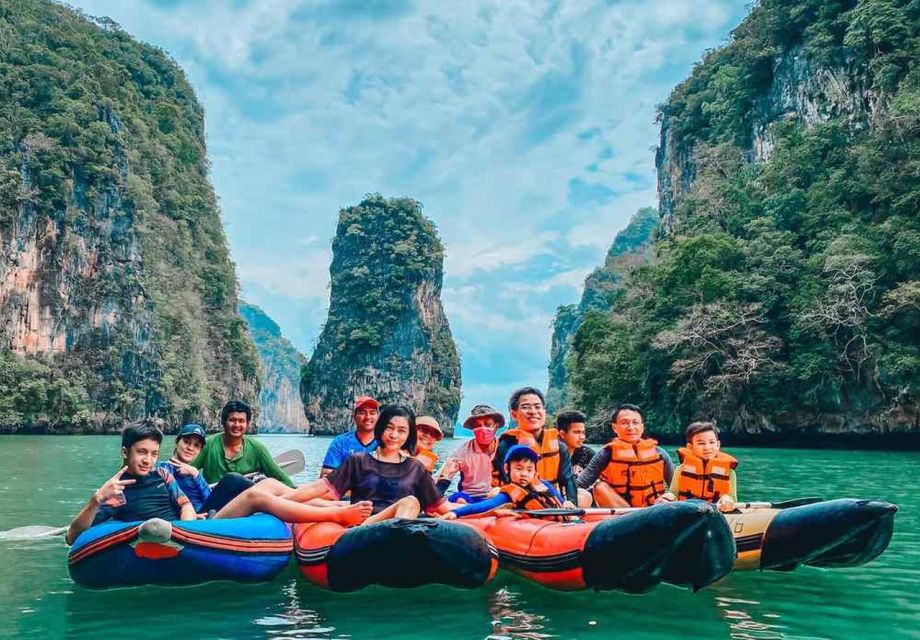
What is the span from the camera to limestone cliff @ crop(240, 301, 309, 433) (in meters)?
134

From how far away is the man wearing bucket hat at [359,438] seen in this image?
6.13 m

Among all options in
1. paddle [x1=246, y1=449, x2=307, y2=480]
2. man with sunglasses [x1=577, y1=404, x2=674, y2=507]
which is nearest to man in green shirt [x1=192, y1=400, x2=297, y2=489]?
paddle [x1=246, y1=449, x2=307, y2=480]

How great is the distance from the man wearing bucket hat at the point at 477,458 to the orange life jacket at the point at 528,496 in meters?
0.96

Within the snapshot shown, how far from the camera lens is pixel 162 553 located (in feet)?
14.6

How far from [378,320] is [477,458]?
2237 inches

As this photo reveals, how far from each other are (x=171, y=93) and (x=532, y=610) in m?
58.9

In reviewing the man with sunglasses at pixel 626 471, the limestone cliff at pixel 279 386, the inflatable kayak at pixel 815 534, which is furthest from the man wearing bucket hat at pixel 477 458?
the limestone cliff at pixel 279 386

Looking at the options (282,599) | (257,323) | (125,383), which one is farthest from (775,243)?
(257,323)

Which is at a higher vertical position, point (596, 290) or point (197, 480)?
point (596, 290)

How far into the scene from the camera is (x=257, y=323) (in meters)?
149

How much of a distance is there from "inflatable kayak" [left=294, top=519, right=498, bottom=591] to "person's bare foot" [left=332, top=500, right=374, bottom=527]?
0.14m

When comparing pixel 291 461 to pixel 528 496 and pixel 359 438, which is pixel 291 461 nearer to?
pixel 359 438

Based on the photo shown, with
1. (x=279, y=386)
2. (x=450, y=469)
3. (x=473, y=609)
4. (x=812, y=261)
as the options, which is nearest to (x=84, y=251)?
(x=812, y=261)

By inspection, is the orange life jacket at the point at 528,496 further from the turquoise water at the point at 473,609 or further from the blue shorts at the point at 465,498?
the blue shorts at the point at 465,498
